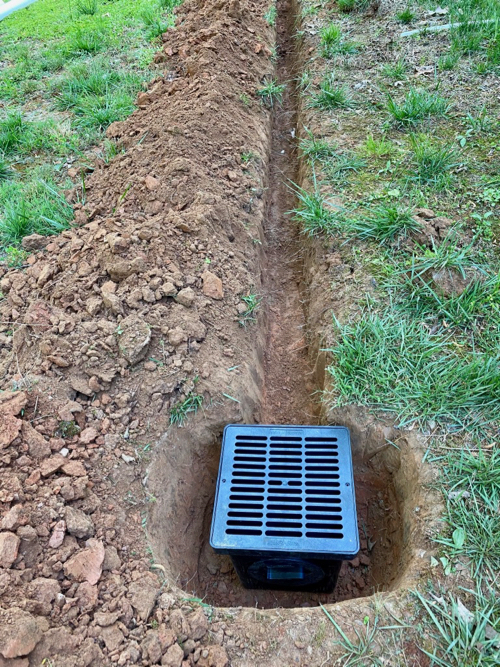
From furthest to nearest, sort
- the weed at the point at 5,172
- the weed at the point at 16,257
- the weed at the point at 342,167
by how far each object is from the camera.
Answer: the weed at the point at 5,172 < the weed at the point at 342,167 < the weed at the point at 16,257

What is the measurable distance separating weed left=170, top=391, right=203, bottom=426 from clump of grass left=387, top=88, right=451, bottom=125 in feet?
8.45

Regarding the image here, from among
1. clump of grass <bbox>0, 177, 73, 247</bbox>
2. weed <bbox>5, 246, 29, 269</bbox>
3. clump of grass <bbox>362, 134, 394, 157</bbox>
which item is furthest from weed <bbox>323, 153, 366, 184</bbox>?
weed <bbox>5, 246, 29, 269</bbox>

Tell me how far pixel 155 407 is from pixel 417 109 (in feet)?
9.27

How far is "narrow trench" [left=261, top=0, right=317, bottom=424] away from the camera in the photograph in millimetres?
2580

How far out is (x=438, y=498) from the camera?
1.76m

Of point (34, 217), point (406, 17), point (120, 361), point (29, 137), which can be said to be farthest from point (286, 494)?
point (406, 17)

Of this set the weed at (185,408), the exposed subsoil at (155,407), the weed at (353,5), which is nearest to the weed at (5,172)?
the exposed subsoil at (155,407)

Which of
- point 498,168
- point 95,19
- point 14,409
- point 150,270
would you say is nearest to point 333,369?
point 150,270

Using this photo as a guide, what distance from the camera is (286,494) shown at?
1.83 meters

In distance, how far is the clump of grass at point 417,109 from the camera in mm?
3254

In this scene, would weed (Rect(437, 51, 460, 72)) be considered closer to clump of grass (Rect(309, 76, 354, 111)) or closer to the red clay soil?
clump of grass (Rect(309, 76, 354, 111))

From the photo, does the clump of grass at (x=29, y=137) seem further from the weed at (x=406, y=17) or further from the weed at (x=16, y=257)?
the weed at (x=406, y=17)

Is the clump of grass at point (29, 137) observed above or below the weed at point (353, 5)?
above

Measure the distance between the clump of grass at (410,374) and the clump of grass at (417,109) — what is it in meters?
1.78
